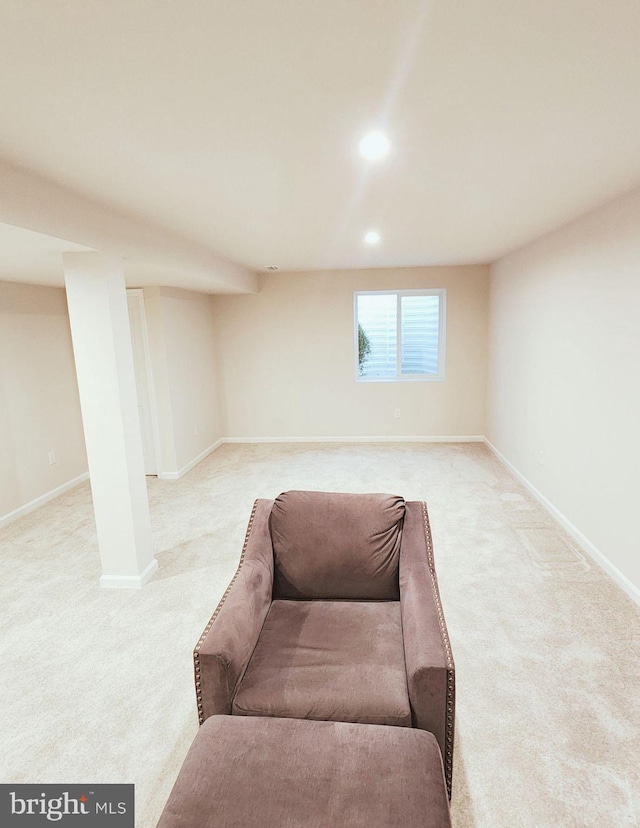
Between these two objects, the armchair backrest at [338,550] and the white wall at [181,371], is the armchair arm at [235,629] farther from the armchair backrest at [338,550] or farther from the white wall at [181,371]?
the white wall at [181,371]

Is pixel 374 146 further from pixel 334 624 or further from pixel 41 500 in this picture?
pixel 41 500

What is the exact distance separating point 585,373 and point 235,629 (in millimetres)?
2822

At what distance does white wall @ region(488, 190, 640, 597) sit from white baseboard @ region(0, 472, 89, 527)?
4.55 meters

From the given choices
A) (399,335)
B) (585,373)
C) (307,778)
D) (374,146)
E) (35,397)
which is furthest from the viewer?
(399,335)

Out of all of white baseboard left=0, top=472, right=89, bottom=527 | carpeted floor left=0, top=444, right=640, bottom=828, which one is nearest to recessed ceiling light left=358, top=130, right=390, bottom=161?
carpeted floor left=0, top=444, right=640, bottom=828

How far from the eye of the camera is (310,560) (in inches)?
80.1

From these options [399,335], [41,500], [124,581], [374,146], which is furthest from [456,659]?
[399,335]

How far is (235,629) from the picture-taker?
1617 millimetres

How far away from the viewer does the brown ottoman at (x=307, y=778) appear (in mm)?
1115

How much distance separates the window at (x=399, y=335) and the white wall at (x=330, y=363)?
15 cm

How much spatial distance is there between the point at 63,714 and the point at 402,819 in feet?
5.25

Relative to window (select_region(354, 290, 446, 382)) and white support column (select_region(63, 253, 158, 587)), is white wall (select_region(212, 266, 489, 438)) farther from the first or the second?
white support column (select_region(63, 253, 158, 587))

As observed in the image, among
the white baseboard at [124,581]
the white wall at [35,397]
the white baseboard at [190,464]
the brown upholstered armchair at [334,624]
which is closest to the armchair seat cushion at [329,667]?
the brown upholstered armchair at [334,624]

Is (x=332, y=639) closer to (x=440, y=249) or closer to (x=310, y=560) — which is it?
(x=310, y=560)
